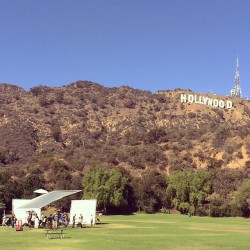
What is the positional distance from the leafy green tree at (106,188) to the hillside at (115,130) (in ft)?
51.1

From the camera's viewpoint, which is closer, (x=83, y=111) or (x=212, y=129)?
(x=212, y=129)

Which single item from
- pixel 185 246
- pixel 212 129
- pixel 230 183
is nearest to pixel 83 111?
pixel 212 129

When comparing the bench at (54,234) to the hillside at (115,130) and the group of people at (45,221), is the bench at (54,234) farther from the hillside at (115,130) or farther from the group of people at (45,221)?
the hillside at (115,130)

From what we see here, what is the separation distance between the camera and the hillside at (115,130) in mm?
90062

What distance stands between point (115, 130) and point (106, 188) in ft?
218

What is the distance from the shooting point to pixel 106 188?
2522 inches

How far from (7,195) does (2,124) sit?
6121 centimetres

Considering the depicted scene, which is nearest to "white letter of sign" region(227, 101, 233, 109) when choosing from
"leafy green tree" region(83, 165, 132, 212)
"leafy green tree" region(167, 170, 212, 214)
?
"leafy green tree" region(167, 170, 212, 214)

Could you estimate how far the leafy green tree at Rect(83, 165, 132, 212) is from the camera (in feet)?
210

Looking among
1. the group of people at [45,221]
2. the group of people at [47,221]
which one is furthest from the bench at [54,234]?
the group of people at [47,221]

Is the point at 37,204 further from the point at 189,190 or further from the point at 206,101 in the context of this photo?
the point at 206,101

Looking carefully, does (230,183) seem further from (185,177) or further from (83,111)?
(83,111)

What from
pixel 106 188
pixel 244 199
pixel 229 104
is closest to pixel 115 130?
pixel 229 104

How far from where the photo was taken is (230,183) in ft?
242
